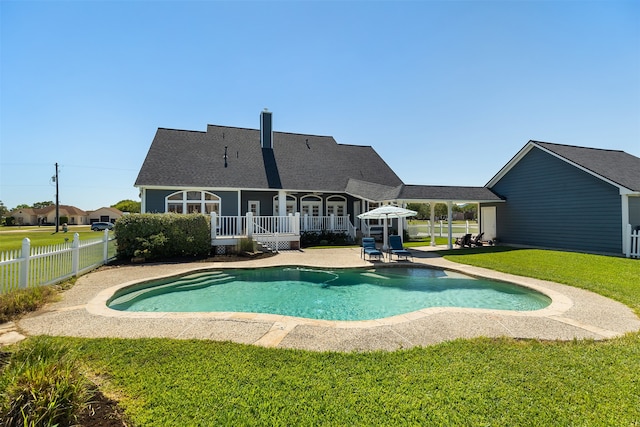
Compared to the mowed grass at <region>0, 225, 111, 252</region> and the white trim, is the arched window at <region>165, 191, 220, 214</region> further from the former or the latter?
the white trim

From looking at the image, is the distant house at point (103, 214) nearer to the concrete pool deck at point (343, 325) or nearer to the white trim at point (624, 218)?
the concrete pool deck at point (343, 325)

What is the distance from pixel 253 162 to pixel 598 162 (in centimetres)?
2057

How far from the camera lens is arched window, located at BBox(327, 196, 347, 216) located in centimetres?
2227

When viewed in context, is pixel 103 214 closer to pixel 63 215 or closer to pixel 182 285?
pixel 63 215

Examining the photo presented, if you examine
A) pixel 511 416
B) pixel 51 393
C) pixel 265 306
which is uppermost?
pixel 51 393

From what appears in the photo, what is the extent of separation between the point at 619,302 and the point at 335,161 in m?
19.4

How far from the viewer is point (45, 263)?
746 cm

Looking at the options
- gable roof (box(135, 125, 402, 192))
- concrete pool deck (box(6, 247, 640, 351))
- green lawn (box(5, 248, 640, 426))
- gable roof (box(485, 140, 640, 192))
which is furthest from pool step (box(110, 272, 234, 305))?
gable roof (box(485, 140, 640, 192))

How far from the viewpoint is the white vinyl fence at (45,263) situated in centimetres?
631

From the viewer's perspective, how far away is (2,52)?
8531 mm

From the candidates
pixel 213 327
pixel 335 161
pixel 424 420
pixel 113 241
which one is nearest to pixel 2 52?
pixel 113 241

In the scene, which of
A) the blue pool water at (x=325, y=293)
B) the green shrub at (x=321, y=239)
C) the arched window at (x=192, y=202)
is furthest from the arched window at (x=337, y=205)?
the blue pool water at (x=325, y=293)

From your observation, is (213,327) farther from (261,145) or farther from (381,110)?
(261,145)

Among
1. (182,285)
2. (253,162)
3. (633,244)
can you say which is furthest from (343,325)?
(253,162)
